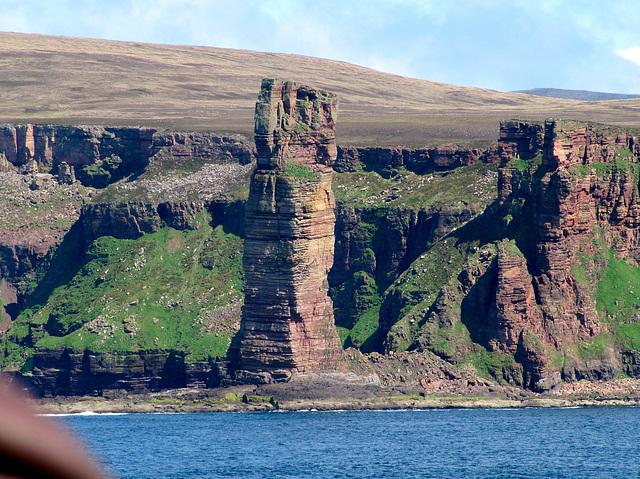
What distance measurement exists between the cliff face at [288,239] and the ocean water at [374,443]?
5.75 meters

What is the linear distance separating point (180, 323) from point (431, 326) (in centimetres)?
2670

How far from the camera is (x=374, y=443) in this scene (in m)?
84.8

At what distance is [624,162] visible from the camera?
362 feet

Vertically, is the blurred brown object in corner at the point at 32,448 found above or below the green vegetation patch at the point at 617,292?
above

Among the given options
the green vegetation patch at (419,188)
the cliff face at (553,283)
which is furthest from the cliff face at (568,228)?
the green vegetation patch at (419,188)

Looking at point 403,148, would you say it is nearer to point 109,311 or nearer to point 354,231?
point 354,231

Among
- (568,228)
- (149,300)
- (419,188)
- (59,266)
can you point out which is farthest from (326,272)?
(59,266)

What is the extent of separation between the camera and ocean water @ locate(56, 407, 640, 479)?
245 ft

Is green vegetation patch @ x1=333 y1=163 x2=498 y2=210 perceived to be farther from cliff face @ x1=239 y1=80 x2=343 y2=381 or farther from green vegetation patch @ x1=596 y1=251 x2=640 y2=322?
cliff face @ x1=239 y1=80 x2=343 y2=381

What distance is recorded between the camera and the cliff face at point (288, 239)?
322 feet

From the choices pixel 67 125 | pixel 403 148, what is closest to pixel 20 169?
pixel 67 125

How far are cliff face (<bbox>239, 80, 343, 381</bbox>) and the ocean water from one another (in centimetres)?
575

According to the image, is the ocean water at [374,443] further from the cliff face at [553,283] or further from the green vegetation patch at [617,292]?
the green vegetation patch at [617,292]

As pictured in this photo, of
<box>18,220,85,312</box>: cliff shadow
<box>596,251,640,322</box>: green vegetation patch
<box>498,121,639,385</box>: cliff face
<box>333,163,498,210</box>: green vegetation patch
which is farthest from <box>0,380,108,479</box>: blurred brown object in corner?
<box>18,220,85,312</box>: cliff shadow
